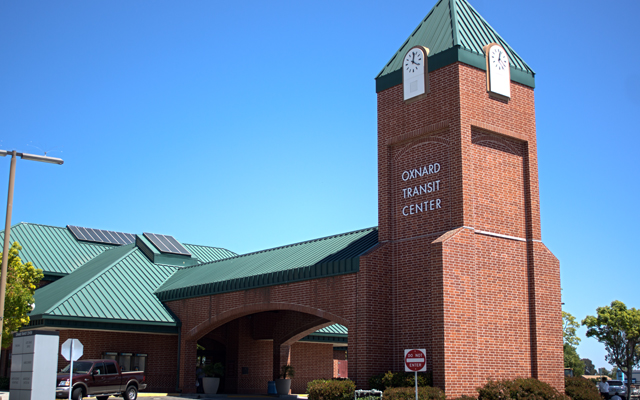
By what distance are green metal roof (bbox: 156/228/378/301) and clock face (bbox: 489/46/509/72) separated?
8112mm

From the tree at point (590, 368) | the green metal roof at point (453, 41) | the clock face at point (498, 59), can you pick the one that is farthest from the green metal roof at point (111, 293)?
the tree at point (590, 368)

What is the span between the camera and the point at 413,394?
2059 centimetres

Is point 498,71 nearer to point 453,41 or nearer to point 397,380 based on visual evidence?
point 453,41

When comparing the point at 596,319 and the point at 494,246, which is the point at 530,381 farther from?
the point at 596,319

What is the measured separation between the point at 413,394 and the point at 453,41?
12.6 meters

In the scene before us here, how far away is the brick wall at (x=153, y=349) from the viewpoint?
34072mm

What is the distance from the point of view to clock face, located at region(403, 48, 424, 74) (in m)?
25.6

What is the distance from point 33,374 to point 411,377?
38.0 feet

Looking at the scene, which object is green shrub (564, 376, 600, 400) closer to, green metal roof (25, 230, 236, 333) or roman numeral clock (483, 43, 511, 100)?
roman numeral clock (483, 43, 511, 100)

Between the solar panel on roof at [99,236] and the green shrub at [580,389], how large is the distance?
101ft

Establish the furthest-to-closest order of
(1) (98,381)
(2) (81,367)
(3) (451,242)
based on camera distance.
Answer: (1) (98,381), (2) (81,367), (3) (451,242)

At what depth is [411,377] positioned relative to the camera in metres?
22.1

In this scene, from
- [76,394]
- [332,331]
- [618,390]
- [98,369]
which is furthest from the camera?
[618,390]

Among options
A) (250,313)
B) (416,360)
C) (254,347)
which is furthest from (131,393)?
(416,360)
